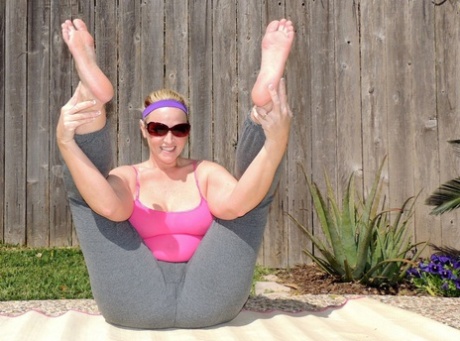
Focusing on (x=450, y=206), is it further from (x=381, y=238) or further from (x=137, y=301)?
(x=137, y=301)

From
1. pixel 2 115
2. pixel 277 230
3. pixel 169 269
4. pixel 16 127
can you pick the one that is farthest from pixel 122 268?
pixel 2 115

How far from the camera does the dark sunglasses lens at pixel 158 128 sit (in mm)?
2848

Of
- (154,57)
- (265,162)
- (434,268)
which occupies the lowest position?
(434,268)

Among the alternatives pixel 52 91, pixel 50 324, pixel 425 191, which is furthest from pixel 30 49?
pixel 425 191

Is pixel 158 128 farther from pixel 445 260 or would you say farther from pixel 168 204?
pixel 445 260

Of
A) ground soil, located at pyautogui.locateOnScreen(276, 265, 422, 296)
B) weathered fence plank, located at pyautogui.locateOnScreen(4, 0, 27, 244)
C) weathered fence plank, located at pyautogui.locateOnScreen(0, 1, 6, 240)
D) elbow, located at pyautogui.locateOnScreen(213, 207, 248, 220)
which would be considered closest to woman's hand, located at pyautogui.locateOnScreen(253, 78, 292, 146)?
elbow, located at pyautogui.locateOnScreen(213, 207, 248, 220)

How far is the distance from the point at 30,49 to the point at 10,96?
0.42m

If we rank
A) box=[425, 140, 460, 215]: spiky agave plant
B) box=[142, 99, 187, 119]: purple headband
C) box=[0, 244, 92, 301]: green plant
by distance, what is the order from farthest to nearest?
box=[425, 140, 460, 215]: spiky agave plant
box=[0, 244, 92, 301]: green plant
box=[142, 99, 187, 119]: purple headband

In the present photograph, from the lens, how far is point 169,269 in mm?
2859

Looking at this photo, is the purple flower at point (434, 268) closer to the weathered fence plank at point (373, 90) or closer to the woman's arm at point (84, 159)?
the weathered fence plank at point (373, 90)

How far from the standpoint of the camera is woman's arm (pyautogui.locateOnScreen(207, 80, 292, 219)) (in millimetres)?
2578

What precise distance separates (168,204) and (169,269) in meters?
0.28

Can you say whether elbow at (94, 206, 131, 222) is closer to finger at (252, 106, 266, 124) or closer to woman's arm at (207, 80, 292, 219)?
woman's arm at (207, 80, 292, 219)

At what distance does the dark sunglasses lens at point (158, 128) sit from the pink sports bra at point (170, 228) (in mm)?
252
